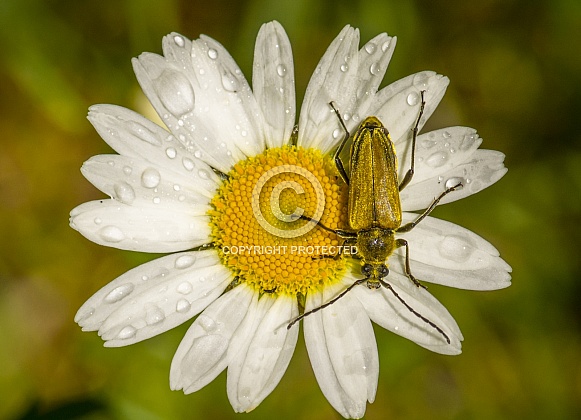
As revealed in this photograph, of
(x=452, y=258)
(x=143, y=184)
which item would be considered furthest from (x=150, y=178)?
(x=452, y=258)

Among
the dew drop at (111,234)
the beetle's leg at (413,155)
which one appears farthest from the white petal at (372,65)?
the dew drop at (111,234)

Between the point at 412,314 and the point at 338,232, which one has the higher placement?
the point at 338,232

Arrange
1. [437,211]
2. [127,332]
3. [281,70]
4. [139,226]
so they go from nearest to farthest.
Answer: [127,332]
[139,226]
[281,70]
[437,211]

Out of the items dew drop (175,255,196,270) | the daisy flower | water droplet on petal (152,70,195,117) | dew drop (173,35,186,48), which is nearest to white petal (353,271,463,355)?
the daisy flower

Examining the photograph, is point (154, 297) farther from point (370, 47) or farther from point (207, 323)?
point (370, 47)

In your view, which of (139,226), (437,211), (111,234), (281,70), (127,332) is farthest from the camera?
(437,211)

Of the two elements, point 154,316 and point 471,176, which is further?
point 471,176
